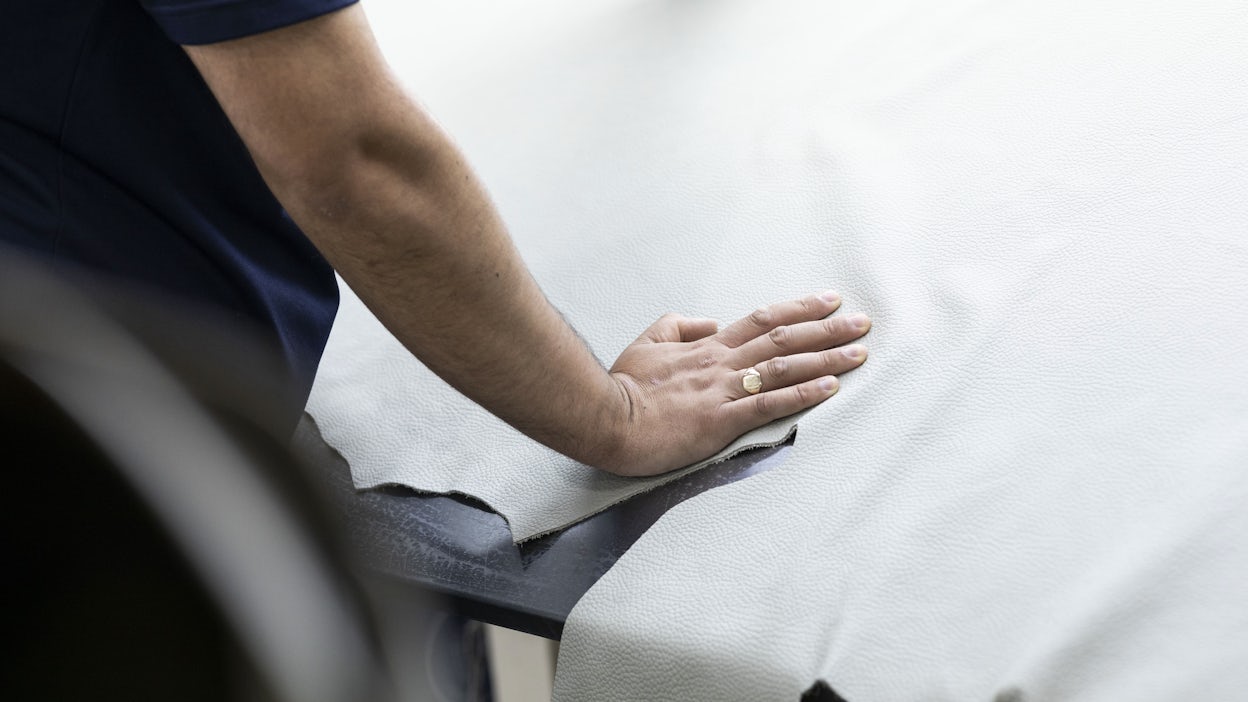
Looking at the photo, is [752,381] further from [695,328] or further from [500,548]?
[500,548]

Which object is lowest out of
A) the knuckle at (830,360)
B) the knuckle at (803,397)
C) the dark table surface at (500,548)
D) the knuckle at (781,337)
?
the dark table surface at (500,548)

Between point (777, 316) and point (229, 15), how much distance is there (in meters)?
0.63

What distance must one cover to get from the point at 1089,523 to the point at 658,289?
61 centimetres

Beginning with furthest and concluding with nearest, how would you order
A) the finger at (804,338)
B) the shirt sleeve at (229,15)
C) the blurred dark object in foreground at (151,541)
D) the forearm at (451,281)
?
the finger at (804,338), the forearm at (451,281), the shirt sleeve at (229,15), the blurred dark object in foreground at (151,541)

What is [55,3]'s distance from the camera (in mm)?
928

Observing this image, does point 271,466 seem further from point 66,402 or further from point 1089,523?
point 1089,523

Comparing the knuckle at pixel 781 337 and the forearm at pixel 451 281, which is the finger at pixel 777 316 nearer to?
the knuckle at pixel 781 337

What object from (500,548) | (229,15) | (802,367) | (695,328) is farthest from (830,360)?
(229,15)

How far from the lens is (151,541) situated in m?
0.43

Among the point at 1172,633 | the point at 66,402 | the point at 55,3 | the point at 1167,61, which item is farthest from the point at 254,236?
the point at 1167,61

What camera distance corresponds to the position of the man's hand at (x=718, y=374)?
110 cm

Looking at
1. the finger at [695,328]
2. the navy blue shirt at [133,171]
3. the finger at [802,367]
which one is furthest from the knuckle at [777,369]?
the navy blue shirt at [133,171]

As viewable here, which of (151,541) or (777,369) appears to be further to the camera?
(777,369)

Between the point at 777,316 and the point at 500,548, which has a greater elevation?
the point at 777,316
